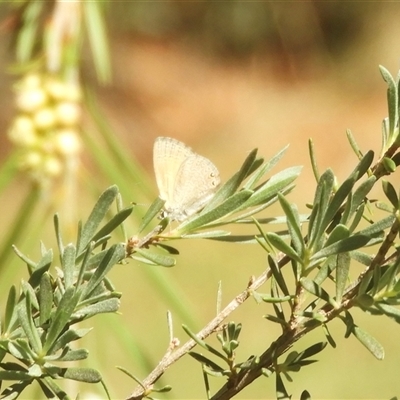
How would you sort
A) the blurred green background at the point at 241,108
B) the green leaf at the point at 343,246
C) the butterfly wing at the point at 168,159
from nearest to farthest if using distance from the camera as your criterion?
1. the green leaf at the point at 343,246
2. the butterfly wing at the point at 168,159
3. the blurred green background at the point at 241,108

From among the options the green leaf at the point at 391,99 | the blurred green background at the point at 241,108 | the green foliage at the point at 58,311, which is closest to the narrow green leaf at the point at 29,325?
the green foliage at the point at 58,311

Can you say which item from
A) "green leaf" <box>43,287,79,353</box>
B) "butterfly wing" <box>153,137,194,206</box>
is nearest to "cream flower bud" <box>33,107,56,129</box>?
"butterfly wing" <box>153,137,194,206</box>

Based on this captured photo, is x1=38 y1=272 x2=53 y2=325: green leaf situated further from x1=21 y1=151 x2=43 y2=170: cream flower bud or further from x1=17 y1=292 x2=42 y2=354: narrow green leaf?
x1=21 y1=151 x2=43 y2=170: cream flower bud

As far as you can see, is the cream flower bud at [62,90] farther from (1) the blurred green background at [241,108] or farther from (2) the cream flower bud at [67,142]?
(1) the blurred green background at [241,108]

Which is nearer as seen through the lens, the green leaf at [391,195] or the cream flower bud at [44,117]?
the green leaf at [391,195]

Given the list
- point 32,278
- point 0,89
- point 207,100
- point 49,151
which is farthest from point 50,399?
point 207,100

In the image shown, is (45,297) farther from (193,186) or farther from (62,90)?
(62,90)
